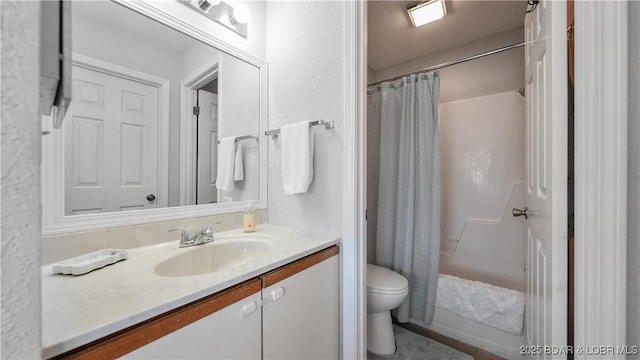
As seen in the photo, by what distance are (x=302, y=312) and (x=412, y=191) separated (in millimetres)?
1228

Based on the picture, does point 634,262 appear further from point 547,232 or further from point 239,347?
point 239,347

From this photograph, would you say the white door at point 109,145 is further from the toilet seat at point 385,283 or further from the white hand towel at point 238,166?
the toilet seat at point 385,283

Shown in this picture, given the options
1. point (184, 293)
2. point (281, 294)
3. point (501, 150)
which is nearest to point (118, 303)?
point (184, 293)

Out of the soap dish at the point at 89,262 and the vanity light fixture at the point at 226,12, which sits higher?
the vanity light fixture at the point at 226,12

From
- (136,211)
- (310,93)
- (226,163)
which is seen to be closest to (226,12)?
(310,93)

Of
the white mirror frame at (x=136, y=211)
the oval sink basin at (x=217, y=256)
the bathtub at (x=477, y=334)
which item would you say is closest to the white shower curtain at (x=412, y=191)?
the bathtub at (x=477, y=334)

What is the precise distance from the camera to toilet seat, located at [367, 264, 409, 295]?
4.76 feet

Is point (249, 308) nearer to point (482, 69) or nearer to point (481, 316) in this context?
A: point (481, 316)

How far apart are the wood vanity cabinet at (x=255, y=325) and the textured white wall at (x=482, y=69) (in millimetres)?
1907

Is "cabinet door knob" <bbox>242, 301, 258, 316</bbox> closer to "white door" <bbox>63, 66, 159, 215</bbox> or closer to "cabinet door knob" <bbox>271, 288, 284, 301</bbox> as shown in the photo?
"cabinet door knob" <bbox>271, 288, 284, 301</bbox>

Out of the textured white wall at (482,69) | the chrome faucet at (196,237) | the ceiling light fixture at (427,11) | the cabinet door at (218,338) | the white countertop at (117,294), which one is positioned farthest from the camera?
the textured white wall at (482,69)

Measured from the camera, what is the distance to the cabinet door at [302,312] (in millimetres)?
836

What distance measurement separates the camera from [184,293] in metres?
0.62

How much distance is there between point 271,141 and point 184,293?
3.36ft
